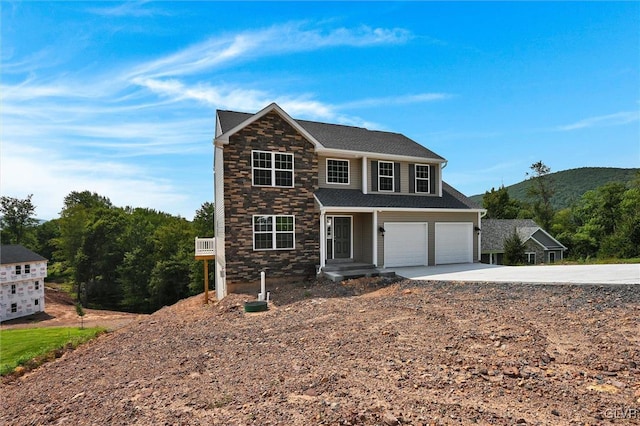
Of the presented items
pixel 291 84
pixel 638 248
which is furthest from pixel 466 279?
pixel 638 248

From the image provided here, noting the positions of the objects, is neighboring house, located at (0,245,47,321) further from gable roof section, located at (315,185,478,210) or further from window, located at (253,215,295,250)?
gable roof section, located at (315,185,478,210)

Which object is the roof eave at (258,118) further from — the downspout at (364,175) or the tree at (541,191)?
the tree at (541,191)

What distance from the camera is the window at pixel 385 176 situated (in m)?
15.4

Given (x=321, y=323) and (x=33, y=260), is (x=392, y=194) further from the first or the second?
(x=33, y=260)

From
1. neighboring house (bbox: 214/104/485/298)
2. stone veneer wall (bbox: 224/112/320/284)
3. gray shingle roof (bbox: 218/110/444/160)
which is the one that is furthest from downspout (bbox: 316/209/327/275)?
gray shingle roof (bbox: 218/110/444/160)

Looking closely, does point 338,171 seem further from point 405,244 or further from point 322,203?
point 405,244

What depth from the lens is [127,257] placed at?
3662cm

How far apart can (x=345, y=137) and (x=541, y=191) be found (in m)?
40.1

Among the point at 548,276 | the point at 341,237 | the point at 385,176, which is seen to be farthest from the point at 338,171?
the point at 548,276

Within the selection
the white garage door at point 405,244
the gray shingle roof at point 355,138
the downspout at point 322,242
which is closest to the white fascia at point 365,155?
the gray shingle roof at point 355,138

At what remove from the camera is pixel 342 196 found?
14.1 metres

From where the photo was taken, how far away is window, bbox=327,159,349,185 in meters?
14.8

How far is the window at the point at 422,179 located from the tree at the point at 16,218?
6404 centimetres

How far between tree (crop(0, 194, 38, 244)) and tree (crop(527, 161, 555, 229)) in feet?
255
